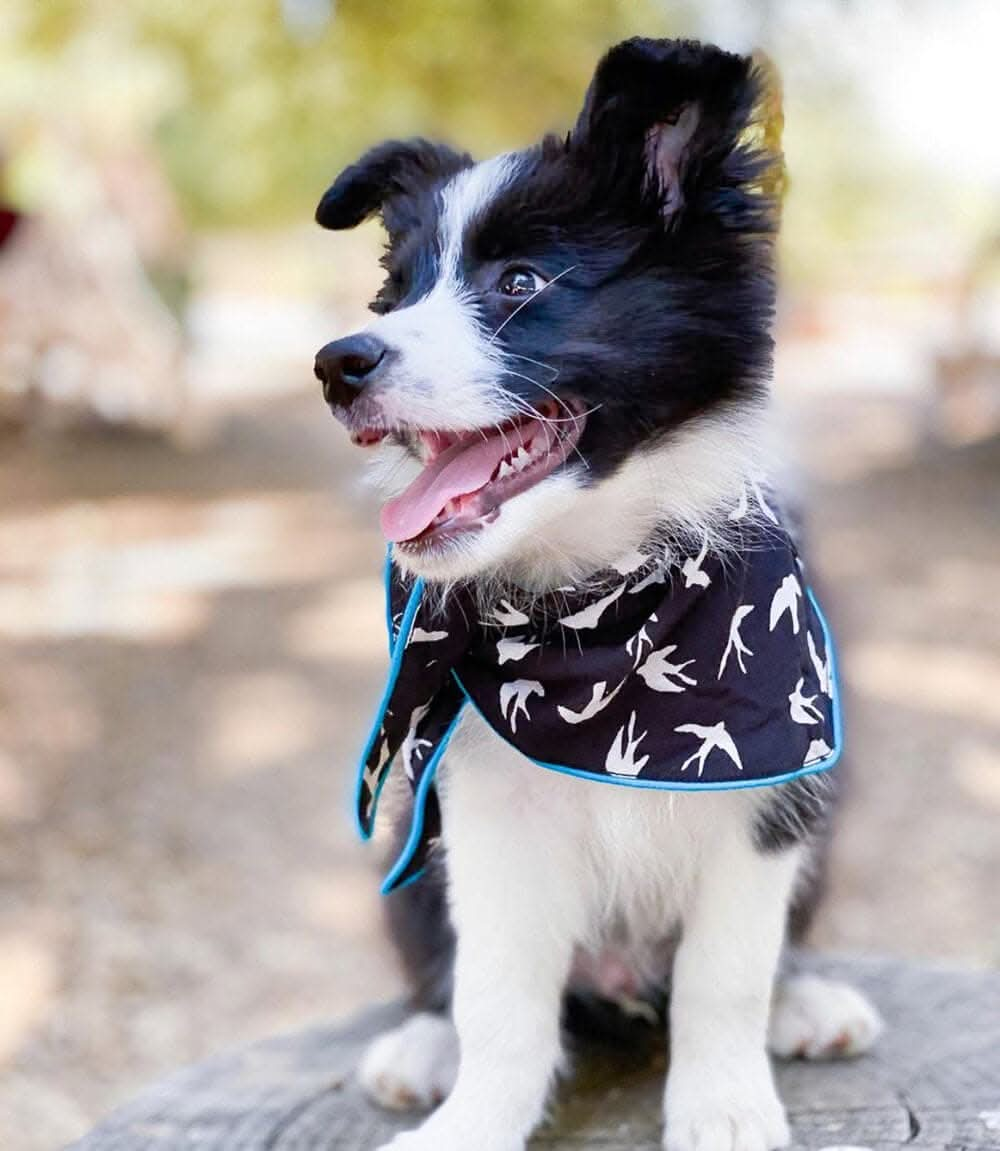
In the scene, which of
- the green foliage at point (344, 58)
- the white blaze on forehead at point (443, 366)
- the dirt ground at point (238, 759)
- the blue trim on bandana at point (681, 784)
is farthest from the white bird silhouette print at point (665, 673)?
the green foliage at point (344, 58)

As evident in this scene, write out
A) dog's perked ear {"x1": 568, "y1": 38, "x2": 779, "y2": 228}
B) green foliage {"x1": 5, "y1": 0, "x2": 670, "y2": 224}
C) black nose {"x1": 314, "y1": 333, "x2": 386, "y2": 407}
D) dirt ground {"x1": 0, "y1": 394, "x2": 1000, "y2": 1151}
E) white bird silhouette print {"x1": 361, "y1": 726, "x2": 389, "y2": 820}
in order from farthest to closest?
1. green foliage {"x1": 5, "y1": 0, "x2": 670, "y2": 224}
2. dirt ground {"x1": 0, "y1": 394, "x2": 1000, "y2": 1151}
3. white bird silhouette print {"x1": 361, "y1": 726, "x2": 389, "y2": 820}
4. dog's perked ear {"x1": 568, "y1": 38, "x2": 779, "y2": 228}
5. black nose {"x1": 314, "y1": 333, "x2": 386, "y2": 407}

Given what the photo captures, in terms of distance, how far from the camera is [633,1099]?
2.12 meters

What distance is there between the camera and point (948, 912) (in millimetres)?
4555

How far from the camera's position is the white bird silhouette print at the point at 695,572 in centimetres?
180

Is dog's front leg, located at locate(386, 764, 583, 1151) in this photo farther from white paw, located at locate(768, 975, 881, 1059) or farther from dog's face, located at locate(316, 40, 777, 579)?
white paw, located at locate(768, 975, 881, 1059)

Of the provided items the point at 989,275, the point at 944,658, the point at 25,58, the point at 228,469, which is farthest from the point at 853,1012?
the point at 989,275

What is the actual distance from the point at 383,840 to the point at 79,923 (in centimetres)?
227

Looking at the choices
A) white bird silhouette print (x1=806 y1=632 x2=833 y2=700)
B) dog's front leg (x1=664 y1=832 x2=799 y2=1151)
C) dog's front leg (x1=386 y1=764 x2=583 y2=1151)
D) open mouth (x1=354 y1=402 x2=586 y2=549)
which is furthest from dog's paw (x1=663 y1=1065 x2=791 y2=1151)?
open mouth (x1=354 y1=402 x2=586 y2=549)

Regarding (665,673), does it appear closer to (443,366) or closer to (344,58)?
(443,366)

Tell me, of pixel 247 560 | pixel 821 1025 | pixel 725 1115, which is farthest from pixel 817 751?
pixel 247 560

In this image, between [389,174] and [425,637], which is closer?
[425,637]

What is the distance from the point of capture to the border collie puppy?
5.58ft

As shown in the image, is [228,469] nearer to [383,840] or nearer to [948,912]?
[948,912]

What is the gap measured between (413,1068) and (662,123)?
1.45m
